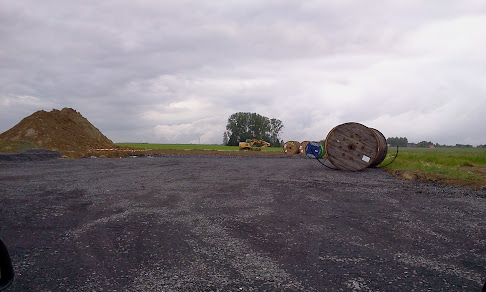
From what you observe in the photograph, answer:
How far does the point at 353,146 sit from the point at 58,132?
3404cm

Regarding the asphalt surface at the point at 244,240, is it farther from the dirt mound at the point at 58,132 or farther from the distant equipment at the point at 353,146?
the dirt mound at the point at 58,132

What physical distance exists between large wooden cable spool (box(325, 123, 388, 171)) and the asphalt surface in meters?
5.39

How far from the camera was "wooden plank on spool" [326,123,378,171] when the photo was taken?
15.3 m

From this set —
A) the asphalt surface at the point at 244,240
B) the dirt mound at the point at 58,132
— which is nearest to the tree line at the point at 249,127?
the dirt mound at the point at 58,132

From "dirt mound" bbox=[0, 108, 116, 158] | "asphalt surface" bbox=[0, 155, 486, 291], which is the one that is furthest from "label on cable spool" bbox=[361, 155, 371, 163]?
"dirt mound" bbox=[0, 108, 116, 158]

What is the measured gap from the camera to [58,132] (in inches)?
1556

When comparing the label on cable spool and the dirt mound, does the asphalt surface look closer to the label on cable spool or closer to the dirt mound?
the label on cable spool

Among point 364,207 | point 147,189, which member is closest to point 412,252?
point 364,207

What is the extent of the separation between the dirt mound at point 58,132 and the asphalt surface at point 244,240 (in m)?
29.2

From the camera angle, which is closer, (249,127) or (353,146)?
(353,146)

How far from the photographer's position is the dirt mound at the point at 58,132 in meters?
36.6

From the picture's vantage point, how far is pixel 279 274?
13.4ft

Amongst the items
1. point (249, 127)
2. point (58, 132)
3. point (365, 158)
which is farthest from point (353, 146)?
point (249, 127)

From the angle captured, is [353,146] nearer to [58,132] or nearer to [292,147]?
[292,147]
